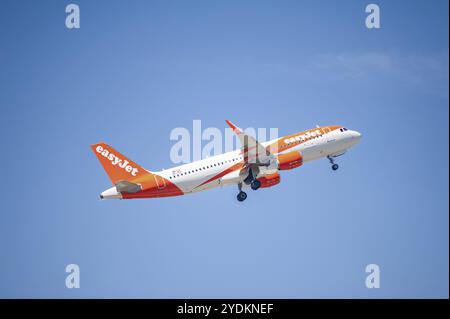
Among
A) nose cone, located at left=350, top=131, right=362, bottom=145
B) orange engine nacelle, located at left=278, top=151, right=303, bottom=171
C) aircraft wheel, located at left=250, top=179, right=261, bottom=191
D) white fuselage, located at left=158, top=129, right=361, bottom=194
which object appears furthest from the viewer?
nose cone, located at left=350, top=131, right=362, bottom=145

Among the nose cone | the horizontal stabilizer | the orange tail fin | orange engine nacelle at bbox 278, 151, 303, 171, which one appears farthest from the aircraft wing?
the nose cone

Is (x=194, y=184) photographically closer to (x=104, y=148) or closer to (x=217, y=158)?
(x=217, y=158)

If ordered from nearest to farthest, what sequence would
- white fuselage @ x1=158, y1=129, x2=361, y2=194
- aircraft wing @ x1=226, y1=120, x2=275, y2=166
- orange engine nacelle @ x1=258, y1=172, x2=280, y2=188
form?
white fuselage @ x1=158, y1=129, x2=361, y2=194 < aircraft wing @ x1=226, y1=120, x2=275, y2=166 < orange engine nacelle @ x1=258, y1=172, x2=280, y2=188

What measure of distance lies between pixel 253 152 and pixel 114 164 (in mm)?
16792

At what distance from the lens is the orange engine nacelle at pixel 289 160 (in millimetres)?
100750

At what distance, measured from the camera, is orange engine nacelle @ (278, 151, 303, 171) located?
10075cm

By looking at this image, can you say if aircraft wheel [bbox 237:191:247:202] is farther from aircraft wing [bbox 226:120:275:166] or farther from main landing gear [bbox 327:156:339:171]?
main landing gear [bbox 327:156:339:171]

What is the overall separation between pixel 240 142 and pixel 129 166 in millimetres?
13406

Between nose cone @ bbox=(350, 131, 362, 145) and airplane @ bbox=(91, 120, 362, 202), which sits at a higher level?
nose cone @ bbox=(350, 131, 362, 145)

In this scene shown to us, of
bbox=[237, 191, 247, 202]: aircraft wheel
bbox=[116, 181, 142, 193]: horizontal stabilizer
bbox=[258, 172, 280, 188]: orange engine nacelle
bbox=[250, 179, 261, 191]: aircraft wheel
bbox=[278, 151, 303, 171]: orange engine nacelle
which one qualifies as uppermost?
bbox=[278, 151, 303, 171]: orange engine nacelle

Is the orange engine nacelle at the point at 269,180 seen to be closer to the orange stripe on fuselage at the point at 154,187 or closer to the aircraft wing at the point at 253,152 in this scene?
the aircraft wing at the point at 253,152
